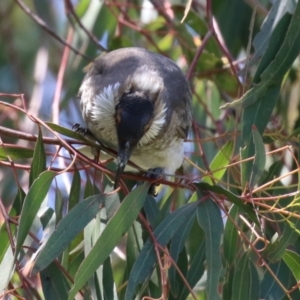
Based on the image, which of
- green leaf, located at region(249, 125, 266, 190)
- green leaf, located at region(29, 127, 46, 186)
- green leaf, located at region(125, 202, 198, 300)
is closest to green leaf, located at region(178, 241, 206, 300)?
green leaf, located at region(125, 202, 198, 300)

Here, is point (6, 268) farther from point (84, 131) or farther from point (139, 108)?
point (84, 131)

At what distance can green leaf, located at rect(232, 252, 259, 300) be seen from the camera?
2.57 meters

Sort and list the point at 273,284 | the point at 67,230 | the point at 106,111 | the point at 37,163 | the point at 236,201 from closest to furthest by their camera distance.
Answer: the point at 67,230
the point at 236,201
the point at 37,163
the point at 273,284
the point at 106,111

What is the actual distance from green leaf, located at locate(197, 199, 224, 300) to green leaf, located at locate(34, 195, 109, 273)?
349 millimetres

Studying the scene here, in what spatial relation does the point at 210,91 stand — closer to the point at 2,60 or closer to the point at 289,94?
the point at 289,94

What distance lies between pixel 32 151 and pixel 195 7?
1.88 m

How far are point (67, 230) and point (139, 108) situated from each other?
73 cm

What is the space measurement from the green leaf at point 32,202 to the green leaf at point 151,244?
14.6 inches

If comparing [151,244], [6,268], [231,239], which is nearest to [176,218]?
[151,244]

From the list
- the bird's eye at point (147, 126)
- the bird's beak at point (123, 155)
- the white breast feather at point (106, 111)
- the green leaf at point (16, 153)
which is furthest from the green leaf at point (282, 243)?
the green leaf at point (16, 153)

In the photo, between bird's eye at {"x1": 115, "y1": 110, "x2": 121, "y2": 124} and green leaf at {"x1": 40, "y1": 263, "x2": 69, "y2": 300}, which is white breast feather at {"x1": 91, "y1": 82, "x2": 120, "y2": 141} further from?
green leaf at {"x1": 40, "y1": 263, "x2": 69, "y2": 300}

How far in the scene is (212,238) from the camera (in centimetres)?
248

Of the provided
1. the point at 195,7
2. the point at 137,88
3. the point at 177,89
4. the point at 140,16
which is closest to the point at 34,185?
the point at 137,88

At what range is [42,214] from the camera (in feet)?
9.04
